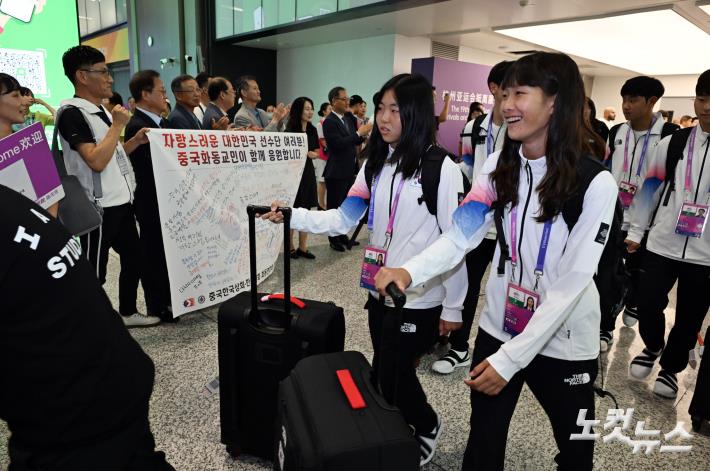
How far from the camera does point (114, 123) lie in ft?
8.08

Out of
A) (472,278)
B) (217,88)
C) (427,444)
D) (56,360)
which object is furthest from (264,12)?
(56,360)

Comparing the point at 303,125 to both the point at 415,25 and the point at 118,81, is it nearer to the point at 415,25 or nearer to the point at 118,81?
the point at 415,25

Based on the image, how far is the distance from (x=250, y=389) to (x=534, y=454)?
4.05 ft

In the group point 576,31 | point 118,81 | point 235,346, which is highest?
point 576,31

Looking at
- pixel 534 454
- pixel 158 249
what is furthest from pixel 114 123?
pixel 534 454

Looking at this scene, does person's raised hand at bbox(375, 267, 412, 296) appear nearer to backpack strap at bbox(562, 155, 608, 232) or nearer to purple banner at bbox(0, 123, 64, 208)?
backpack strap at bbox(562, 155, 608, 232)

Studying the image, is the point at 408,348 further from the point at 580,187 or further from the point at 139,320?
the point at 139,320

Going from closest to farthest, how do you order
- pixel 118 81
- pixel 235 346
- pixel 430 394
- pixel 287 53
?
pixel 235 346 → pixel 430 394 → pixel 287 53 → pixel 118 81

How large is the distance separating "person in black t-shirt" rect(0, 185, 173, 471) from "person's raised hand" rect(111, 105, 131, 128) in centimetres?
176

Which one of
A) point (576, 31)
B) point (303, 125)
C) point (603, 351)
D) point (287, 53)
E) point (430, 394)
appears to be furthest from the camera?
point (287, 53)

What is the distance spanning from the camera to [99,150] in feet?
7.98

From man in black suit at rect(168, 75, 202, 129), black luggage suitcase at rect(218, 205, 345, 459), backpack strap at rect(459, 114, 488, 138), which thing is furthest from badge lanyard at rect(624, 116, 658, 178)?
man in black suit at rect(168, 75, 202, 129)

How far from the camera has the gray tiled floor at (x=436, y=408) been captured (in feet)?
6.14

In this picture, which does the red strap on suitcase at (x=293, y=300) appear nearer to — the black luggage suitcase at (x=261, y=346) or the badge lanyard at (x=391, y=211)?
the black luggage suitcase at (x=261, y=346)
